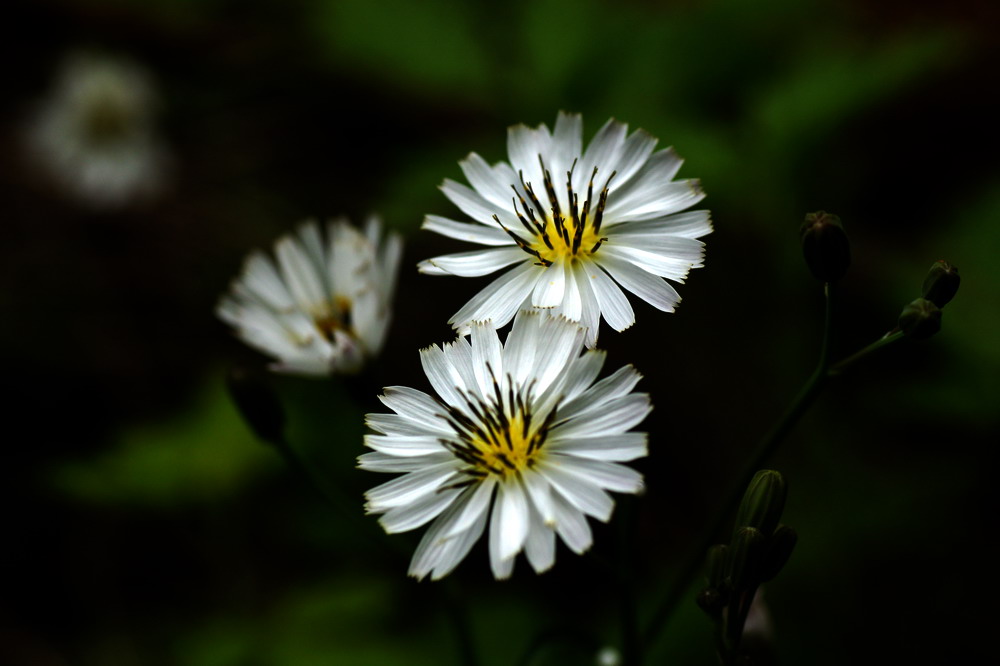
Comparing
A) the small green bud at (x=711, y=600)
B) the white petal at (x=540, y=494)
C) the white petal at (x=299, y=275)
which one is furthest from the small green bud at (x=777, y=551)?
the white petal at (x=299, y=275)

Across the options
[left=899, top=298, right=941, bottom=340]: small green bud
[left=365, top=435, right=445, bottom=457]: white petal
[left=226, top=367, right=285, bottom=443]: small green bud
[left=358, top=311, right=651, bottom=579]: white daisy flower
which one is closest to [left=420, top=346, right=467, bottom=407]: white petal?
[left=358, top=311, right=651, bottom=579]: white daisy flower

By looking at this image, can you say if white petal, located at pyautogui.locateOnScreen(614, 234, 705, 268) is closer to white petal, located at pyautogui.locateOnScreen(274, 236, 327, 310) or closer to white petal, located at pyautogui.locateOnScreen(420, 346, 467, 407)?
white petal, located at pyautogui.locateOnScreen(420, 346, 467, 407)

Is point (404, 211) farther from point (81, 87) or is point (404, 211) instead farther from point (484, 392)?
point (81, 87)

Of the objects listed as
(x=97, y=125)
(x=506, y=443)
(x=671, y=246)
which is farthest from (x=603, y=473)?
(x=97, y=125)

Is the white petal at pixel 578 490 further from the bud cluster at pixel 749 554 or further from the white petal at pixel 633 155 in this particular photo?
the white petal at pixel 633 155

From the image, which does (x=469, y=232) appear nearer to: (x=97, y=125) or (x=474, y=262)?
(x=474, y=262)

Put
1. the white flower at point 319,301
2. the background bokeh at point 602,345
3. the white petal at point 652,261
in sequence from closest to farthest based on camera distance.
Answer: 1. the white petal at point 652,261
2. the white flower at point 319,301
3. the background bokeh at point 602,345

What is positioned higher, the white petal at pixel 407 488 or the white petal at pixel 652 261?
the white petal at pixel 652 261
